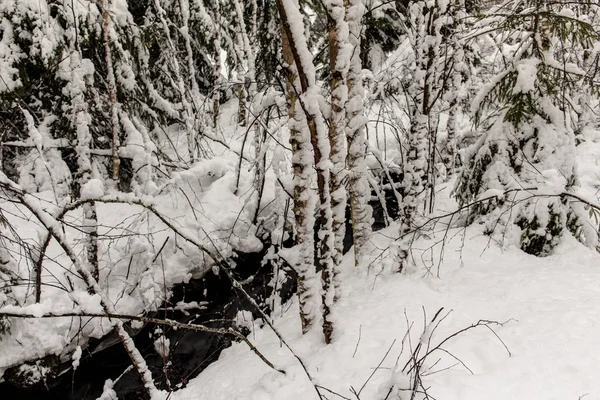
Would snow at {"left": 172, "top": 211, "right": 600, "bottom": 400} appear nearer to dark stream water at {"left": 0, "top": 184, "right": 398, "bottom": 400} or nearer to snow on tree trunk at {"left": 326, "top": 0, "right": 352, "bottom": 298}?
snow on tree trunk at {"left": 326, "top": 0, "right": 352, "bottom": 298}

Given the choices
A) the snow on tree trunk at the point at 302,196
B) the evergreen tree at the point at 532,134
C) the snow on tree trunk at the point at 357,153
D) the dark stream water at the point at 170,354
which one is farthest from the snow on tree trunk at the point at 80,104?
the evergreen tree at the point at 532,134

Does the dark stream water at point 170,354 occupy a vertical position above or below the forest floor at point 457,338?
below

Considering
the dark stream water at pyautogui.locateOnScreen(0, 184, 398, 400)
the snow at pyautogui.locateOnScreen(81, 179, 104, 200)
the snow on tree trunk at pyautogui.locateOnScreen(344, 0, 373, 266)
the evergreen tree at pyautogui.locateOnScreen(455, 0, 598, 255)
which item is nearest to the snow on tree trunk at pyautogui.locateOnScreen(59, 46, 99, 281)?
the dark stream water at pyautogui.locateOnScreen(0, 184, 398, 400)

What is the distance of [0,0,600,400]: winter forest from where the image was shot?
3.13 m

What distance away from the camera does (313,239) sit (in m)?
3.92

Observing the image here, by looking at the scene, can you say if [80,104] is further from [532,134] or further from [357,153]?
[532,134]

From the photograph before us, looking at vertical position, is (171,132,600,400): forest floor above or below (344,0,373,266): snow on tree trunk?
below

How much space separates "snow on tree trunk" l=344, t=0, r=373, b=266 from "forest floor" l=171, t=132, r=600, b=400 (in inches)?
28.5

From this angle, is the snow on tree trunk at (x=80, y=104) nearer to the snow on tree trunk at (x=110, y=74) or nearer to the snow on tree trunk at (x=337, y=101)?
the snow on tree trunk at (x=110, y=74)

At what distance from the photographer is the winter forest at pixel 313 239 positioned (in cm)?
313

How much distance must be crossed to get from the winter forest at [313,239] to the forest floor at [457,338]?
0.07 ft

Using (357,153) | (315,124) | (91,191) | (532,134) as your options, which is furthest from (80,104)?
(532,134)

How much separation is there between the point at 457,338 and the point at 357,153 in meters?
3.22

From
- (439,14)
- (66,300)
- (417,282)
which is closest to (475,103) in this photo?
(439,14)
